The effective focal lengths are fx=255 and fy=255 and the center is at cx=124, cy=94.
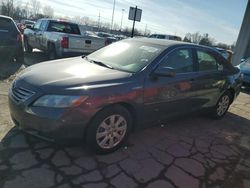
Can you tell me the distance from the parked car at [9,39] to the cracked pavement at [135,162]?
4567 mm

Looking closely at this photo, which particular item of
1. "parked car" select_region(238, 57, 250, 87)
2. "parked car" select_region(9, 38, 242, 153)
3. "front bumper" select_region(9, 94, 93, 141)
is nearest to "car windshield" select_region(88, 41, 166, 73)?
"parked car" select_region(9, 38, 242, 153)

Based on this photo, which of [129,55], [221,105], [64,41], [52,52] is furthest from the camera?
[52,52]

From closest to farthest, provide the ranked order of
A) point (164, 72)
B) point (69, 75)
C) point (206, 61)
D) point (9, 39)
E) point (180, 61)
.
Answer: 1. point (69, 75)
2. point (164, 72)
3. point (180, 61)
4. point (206, 61)
5. point (9, 39)

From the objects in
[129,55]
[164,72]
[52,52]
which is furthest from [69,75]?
[52,52]

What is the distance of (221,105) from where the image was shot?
5.66 meters

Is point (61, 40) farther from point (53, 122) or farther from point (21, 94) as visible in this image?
point (53, 122)

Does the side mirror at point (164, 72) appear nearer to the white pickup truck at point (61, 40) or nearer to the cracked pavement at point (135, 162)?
the cracked pavement at point (135, 162)

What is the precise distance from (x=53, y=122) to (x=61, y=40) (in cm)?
668

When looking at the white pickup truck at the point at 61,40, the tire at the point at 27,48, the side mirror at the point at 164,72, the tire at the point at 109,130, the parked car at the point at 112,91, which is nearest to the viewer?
the parked car at the point at 112,91

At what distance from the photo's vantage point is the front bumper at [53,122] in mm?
3018

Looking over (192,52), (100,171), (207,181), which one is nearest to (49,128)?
(100,171)

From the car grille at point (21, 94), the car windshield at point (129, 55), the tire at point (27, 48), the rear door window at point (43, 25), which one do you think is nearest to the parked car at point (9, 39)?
the rear door window at point (43, 25)

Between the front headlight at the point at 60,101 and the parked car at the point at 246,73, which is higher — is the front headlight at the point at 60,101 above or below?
above

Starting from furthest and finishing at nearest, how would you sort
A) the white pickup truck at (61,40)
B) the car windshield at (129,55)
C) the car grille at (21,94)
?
1. the white pickup truck at (61,40)
2. the car windshield at (129,55)
3. the car grille at (21,94)
